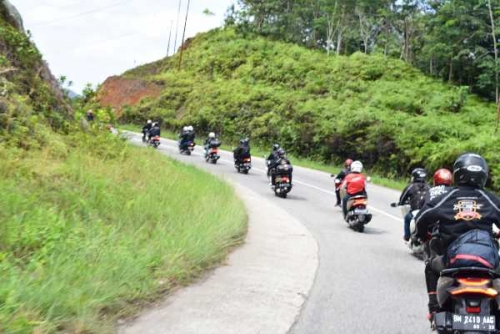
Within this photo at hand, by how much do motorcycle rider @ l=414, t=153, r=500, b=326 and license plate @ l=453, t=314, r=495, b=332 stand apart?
0.55 m

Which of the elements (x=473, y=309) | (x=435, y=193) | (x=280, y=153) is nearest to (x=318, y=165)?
(x=280, y=153)

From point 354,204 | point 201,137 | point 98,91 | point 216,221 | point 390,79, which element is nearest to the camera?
point 216,221

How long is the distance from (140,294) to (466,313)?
2993mm

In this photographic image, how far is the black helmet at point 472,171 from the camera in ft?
16.6

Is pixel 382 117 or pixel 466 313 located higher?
pixel 382 117

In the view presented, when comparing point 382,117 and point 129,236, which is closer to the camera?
point 129,236

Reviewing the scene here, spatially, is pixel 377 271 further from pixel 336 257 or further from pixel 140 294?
pixel 140 294

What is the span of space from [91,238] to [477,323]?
4.15 m

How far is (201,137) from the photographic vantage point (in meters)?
46.7

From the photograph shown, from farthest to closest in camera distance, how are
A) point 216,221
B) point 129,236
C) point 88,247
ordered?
point 216,221 < point 129,236 < point 88,247

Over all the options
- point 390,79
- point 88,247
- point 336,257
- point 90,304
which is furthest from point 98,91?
point 390,79

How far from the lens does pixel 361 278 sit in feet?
27.4

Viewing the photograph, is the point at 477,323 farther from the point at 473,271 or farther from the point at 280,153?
the point at 280,153

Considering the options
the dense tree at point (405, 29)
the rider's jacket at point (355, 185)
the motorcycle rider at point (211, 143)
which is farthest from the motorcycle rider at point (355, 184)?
the dense tree at point (405, 29)
